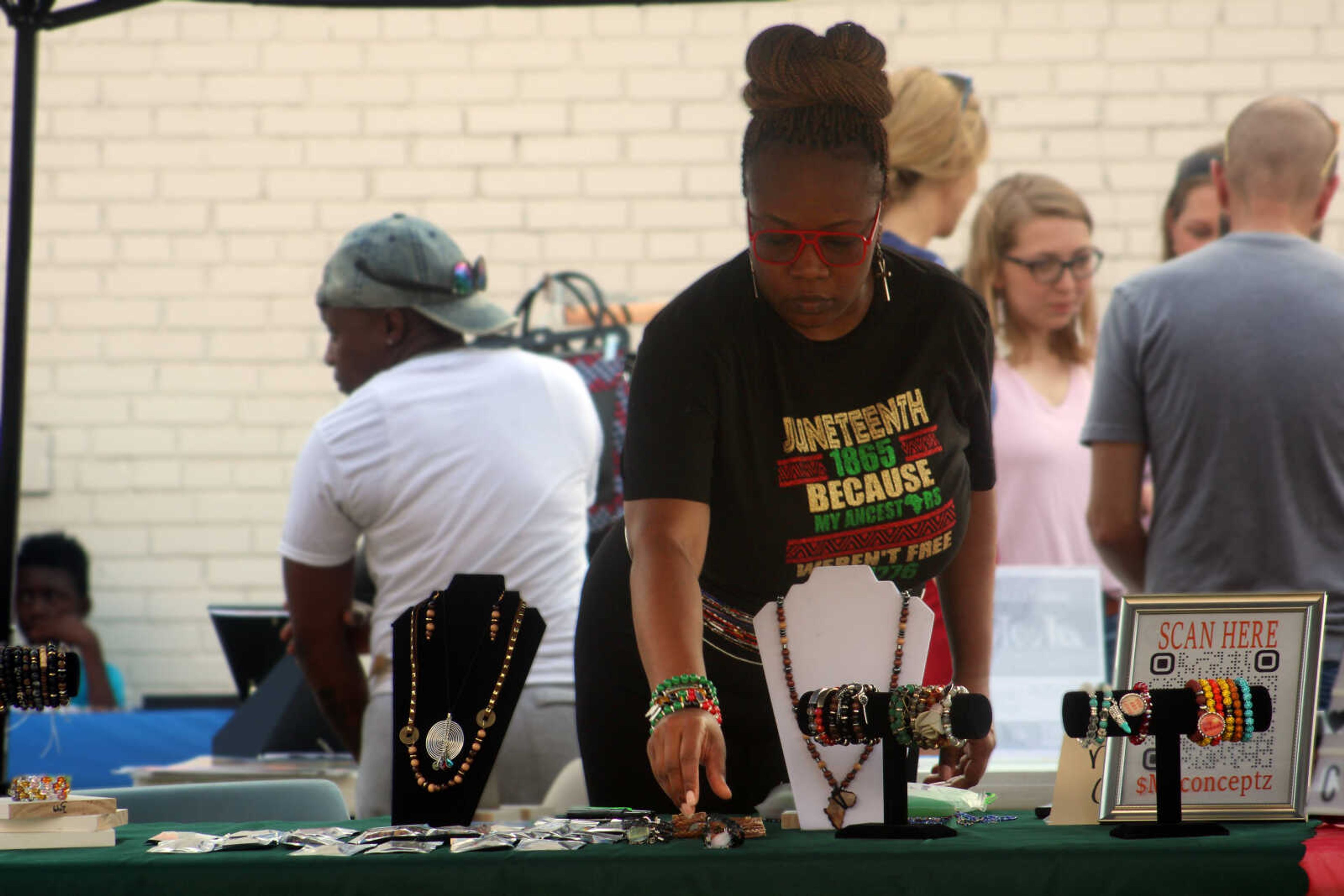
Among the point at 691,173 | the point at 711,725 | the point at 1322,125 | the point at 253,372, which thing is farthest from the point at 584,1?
the point at 253,372

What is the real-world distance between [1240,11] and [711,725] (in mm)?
4314

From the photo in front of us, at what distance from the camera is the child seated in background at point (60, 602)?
4.73 m

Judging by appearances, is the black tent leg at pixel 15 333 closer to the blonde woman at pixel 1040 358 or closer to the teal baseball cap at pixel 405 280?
the teal baseball cap at pixel 405 280

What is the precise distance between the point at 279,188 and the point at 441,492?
2.82m

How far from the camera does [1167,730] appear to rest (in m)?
1.53

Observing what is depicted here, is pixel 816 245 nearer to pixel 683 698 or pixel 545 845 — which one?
pixel 683 698

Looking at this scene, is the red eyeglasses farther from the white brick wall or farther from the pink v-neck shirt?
the white brick wall

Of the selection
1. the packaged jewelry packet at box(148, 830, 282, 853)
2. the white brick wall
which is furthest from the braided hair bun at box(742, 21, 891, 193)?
the white brick wall

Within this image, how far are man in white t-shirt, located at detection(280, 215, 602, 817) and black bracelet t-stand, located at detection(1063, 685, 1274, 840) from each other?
1256mm

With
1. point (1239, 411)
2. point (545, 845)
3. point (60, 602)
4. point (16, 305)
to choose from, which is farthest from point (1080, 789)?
point (60, 602)

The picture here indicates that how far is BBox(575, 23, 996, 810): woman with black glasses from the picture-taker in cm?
167

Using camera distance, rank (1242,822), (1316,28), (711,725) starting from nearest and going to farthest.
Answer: (711,725)
(1242,822)
(1316,28)

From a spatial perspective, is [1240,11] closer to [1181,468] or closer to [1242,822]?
[1181,468]

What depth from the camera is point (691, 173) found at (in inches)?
201
